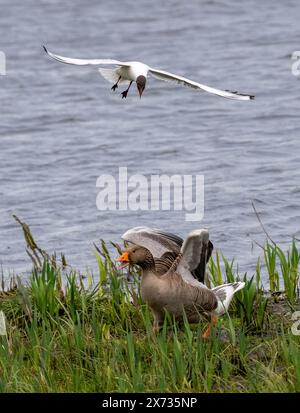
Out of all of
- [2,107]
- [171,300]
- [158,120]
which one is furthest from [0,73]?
[171,300]

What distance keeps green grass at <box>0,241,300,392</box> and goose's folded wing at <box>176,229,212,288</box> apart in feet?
1.06

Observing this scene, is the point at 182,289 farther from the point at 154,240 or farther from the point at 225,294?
the point at 154,240

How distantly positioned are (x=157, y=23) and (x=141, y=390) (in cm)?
1600

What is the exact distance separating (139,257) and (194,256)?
1.34 ft

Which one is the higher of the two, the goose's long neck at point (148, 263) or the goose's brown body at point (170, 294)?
the goose's long neck at point (148, 263)

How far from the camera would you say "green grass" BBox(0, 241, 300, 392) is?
304 inches

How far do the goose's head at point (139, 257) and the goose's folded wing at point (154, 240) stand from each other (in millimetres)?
120

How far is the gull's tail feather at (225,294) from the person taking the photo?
349 inches

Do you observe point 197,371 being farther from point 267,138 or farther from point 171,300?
point 267,138
